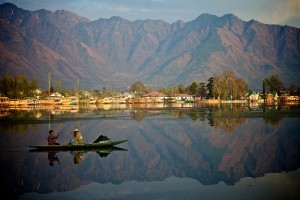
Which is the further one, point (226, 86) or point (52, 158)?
point (226, 86)

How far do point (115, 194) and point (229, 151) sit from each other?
51.5 ft

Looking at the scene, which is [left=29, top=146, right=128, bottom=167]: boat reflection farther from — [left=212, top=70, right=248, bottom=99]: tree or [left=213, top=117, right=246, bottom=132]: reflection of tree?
[left=212, top=70, right=248, bottom=99]: tree

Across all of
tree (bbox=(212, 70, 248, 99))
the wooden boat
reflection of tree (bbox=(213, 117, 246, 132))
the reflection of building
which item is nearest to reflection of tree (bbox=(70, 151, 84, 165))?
the wooden boat

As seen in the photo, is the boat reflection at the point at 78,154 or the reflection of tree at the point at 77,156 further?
the boat reflection at the point at 78,154

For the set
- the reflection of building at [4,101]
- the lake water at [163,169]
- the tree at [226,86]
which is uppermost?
the tree at [226,86]

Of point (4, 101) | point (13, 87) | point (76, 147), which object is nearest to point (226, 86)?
point (13, 87)

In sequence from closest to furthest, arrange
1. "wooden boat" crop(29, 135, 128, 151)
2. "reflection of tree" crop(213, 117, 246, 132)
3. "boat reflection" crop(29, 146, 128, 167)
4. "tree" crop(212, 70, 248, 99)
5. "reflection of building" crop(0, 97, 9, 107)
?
"boat reflection" crop(29, 146, 128, 167)
"wooden boat" crop(29, 135, 128, 151)
"reflection of tree" crop(213, 117, 246, 132)
"reflection of building" crop(0, 97, 9, 107)
"tree" crop(212, 70, 248, 99)

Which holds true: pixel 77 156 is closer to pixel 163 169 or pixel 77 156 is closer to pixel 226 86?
pixel 163 169

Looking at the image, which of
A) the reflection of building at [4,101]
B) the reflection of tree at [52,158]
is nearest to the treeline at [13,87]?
the reflection of building at [4,101]

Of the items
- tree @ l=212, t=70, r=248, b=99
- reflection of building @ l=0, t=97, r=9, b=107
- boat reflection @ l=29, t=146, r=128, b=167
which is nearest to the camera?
boat reflection @ l=29, t=146, r=128, b=167

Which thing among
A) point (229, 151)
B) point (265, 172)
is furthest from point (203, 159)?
point (265, 172)

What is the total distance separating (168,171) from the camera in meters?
29.2

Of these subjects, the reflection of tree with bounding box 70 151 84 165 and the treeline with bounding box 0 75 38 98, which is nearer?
the reflection of tree with bounding box 70 151 84 165

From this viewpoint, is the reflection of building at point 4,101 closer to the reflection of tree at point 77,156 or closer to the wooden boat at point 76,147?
the wooden boat at point 76,147
